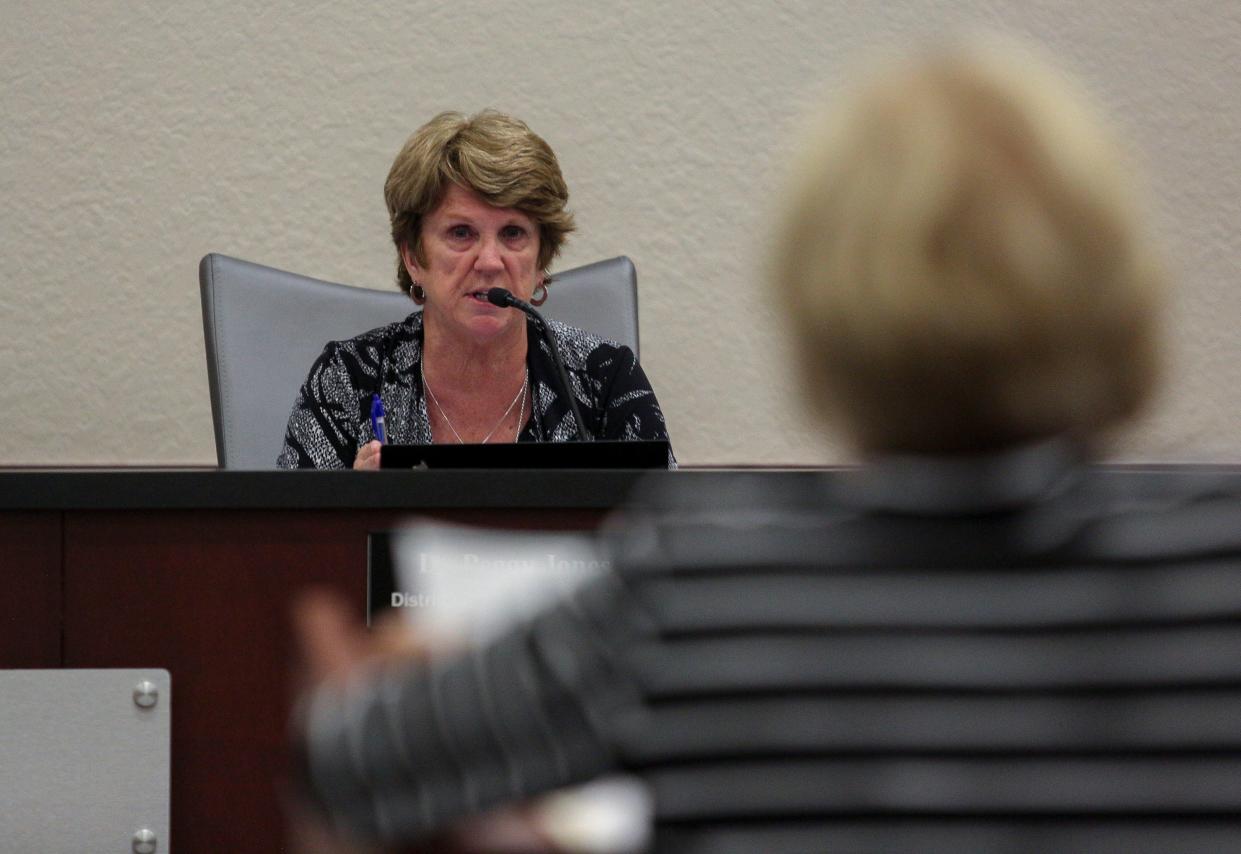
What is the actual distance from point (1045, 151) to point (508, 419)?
1521mm

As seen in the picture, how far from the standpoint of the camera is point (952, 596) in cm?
51

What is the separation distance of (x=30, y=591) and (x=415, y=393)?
0.84 metres

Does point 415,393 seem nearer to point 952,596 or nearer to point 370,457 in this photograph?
point 370,457

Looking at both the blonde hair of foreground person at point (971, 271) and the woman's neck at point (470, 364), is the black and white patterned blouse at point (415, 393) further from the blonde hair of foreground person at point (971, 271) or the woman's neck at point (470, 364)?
the blonde hair of foreground person at point (971, 271)

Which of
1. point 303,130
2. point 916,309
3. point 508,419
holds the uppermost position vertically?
point 303,130

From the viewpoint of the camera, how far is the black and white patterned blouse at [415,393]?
6.14ft

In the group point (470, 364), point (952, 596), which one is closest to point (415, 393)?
point (470, 364)

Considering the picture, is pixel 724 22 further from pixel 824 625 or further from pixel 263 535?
pixel 824 625

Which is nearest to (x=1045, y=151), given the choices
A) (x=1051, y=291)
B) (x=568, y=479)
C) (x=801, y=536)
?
(x=1051, y=291)

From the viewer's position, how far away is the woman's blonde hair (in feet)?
6.47

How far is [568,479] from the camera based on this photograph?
1.20 meters

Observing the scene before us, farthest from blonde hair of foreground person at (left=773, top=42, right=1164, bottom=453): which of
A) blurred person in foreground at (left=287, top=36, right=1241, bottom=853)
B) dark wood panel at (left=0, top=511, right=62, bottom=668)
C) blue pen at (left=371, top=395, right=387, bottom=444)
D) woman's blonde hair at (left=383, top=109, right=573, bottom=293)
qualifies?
woman's blonde hair at (left=383, top=109, right=573, bottom=293)

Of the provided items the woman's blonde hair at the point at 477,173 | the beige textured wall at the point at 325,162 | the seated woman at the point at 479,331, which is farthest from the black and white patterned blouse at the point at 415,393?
the beige textured wall at the point at 325,162

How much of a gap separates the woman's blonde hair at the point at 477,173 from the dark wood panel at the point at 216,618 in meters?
0.88
